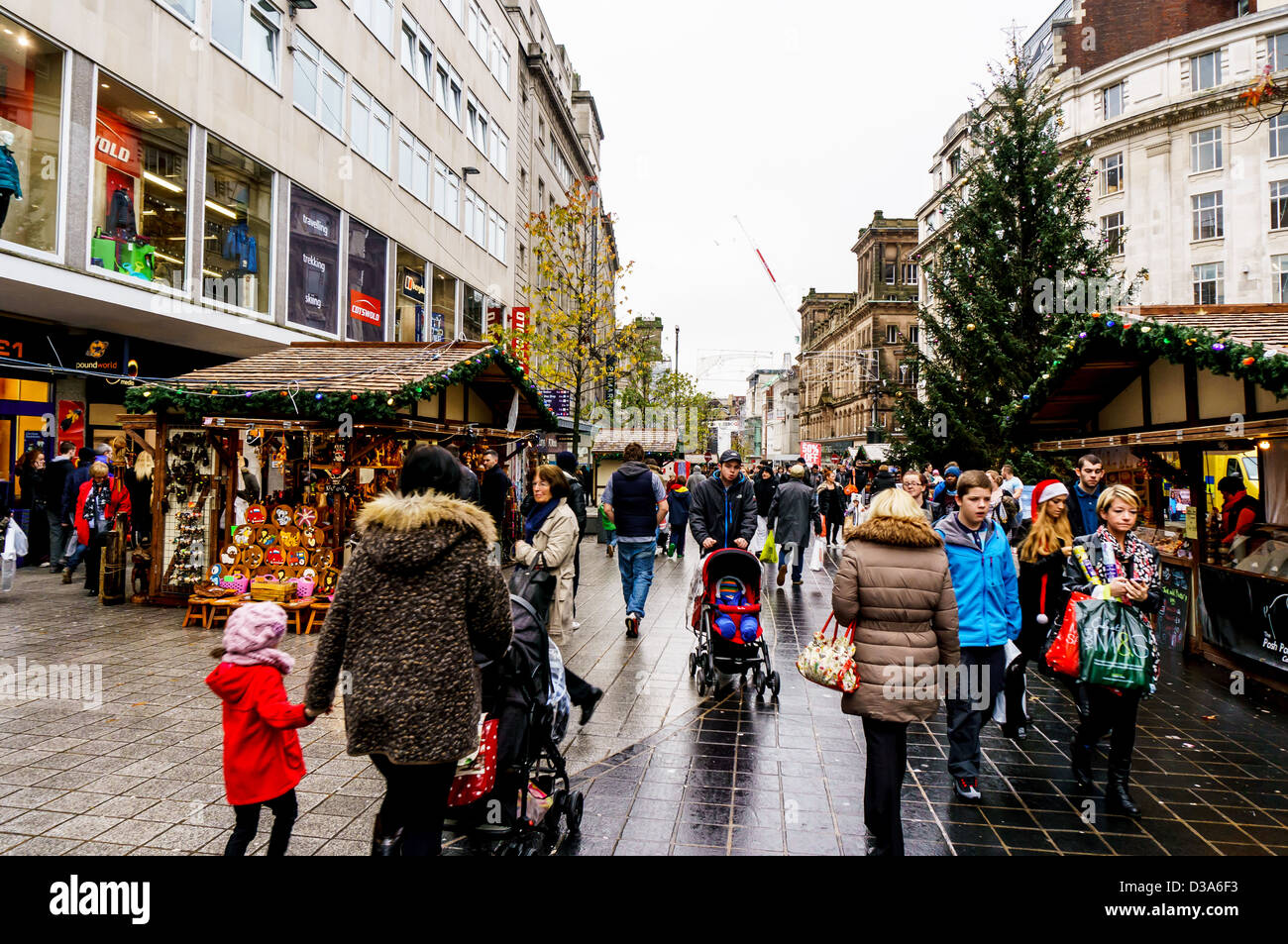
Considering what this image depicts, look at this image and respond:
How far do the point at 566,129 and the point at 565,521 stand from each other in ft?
142

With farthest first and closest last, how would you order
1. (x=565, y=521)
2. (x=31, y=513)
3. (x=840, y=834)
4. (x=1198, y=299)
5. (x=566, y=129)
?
(x=566, y=129) → (x=1198, y=299) → (x=31, y=513) → (x=565, y=521) → (x=840, y=834)

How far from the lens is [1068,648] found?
189 inches

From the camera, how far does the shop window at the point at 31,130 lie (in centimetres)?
1123

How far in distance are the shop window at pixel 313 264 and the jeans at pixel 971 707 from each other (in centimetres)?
1722

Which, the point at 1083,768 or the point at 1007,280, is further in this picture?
the point at 1007,280

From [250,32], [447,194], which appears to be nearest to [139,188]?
[250,32]

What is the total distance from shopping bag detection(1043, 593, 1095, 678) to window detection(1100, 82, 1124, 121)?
146 feet

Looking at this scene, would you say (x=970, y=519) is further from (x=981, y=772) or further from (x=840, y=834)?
(x=840, y=834)

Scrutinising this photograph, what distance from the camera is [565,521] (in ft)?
20.9

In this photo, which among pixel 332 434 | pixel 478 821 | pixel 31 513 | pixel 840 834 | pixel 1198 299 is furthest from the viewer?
pixel 1198 299

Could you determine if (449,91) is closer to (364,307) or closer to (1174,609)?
(364,307)

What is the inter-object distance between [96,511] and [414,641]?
11.0m

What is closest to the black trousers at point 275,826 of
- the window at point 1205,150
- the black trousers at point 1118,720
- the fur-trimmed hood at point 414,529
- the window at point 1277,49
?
the fur-trimmed hood at point 414,529
